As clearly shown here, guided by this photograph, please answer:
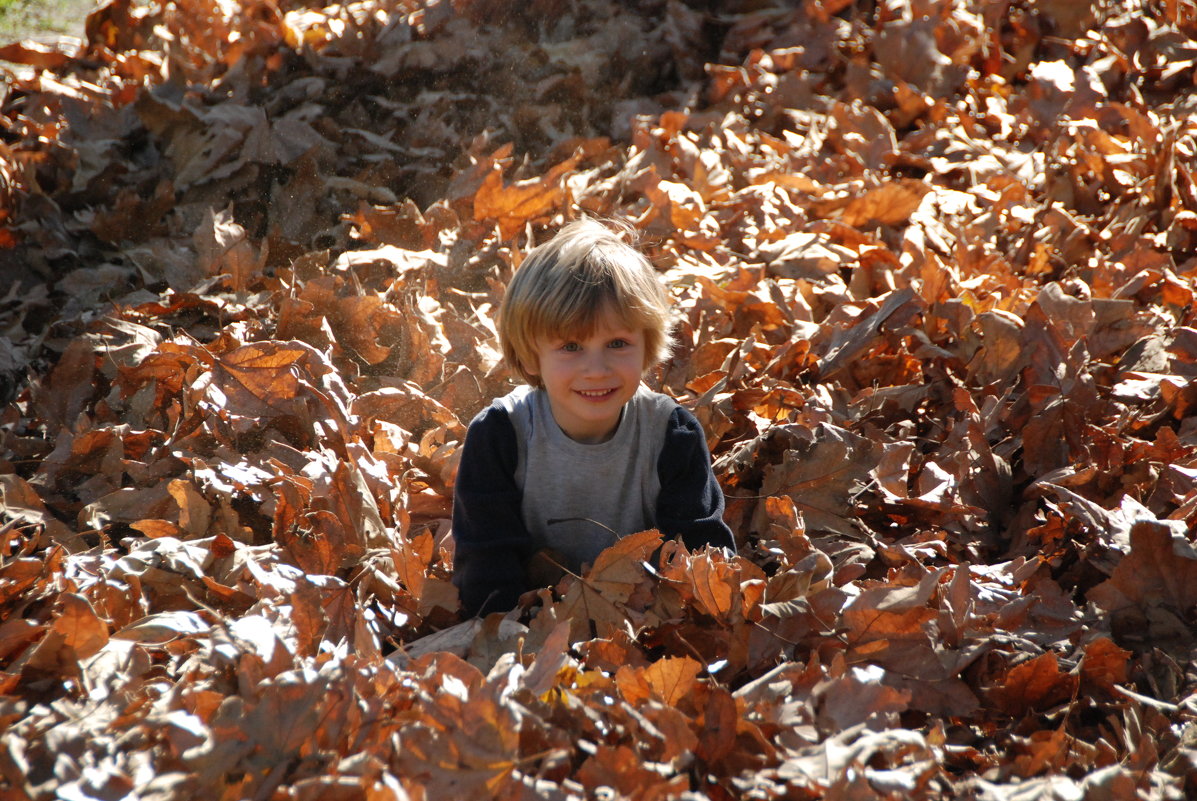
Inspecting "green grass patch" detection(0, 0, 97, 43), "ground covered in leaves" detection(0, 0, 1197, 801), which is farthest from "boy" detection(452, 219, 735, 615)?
"green grass patch" detection(0, 0, 97, 43)

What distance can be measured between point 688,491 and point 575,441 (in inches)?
10.5

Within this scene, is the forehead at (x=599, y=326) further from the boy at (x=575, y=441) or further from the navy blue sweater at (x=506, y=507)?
the navy blue sweater at (x=506, y=507)

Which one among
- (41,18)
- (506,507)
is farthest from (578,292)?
(41,18)

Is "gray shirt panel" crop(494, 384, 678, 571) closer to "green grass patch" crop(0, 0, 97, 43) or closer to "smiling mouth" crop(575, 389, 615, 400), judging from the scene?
"smiling mouth" crop(575, 389, 615, 400)

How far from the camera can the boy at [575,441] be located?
79.1 inches

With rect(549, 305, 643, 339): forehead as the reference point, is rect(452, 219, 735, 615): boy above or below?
below

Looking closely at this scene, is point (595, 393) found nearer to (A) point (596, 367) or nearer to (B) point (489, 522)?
(A) point (596, 367)

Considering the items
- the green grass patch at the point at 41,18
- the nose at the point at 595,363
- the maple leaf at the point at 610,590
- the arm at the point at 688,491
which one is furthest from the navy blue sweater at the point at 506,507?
the green grass patch at the point at 41,18

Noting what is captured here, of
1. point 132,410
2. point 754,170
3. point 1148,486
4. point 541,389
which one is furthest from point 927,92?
point 132,410

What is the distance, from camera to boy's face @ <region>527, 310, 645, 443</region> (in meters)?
2.01

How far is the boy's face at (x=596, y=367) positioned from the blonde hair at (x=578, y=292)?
0.02m

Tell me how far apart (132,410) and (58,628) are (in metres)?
1.04

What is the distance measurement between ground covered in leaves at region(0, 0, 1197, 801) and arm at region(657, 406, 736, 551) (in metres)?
0.12

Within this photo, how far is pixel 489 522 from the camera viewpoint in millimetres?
2141
